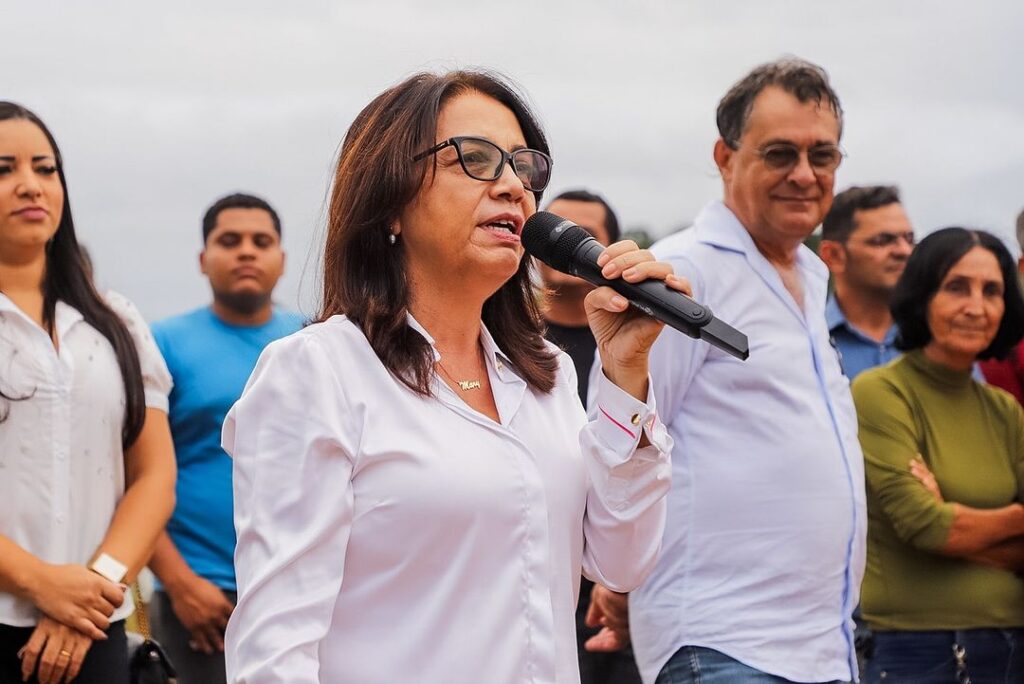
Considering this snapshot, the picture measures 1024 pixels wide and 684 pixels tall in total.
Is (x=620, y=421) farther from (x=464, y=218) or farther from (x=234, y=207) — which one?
(x=234, y=207)

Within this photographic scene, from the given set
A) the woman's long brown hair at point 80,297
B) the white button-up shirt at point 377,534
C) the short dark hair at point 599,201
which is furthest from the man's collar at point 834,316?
the white button-up shirt at point 377,534

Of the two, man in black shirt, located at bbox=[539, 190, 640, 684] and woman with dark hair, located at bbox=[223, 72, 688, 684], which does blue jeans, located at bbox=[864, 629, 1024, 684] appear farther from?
woman with dark hair, located at bbox=[223, 72, 688, 684]

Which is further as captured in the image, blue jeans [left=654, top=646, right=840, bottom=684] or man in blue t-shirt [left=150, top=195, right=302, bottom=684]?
man in blue t-shirt [left=150, top=195, right=302, bottom=684]

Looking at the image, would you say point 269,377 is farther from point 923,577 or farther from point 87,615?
point 923,577

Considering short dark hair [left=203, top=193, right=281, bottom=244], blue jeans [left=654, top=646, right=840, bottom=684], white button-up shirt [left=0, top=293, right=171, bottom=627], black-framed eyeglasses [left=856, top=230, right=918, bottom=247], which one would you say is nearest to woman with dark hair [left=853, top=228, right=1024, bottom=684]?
blue jeans [left=654, top=646, right=840, bottom=684]

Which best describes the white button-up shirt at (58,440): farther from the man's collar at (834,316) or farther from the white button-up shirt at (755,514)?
the man's collar at (834,316)

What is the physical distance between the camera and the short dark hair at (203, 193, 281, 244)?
22.3 ft

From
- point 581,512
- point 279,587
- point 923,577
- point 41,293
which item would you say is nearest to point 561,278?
point 923,577

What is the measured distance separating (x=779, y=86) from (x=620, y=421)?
80.8 inches

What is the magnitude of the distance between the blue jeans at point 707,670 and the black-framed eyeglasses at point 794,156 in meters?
1.45

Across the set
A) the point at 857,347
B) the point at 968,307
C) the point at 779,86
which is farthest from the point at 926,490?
the point at 857,347

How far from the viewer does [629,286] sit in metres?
2.61

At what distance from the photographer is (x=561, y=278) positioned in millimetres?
5887

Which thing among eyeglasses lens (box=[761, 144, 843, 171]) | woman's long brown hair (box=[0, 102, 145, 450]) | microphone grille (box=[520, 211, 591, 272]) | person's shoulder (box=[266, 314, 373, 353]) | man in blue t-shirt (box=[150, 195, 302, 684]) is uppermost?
eyeglasses lens (box=[761, 144, 843, 171])
